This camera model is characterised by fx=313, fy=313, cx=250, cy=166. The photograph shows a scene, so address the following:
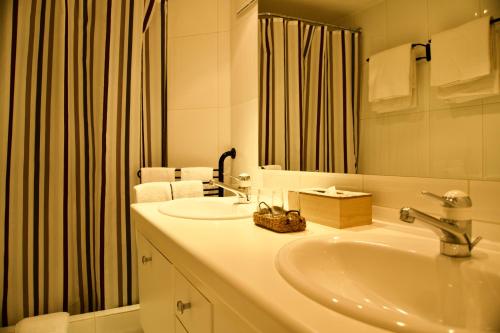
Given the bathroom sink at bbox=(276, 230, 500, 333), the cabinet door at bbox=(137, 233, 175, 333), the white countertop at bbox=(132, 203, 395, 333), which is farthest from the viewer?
the cabinet door at bbox=(137, 233, 175, 333)

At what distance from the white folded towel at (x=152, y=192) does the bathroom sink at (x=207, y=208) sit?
20cm

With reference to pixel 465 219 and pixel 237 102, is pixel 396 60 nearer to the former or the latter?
pixel 465 219

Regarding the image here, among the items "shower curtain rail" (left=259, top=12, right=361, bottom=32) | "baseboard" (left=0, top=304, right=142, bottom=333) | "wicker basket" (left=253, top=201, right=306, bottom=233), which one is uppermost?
"shower curtain rail" (left=259, top=12, right=361, bottom=32)

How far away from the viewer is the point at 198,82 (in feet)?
6.30

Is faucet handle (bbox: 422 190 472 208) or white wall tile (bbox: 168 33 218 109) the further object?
white wall tile (bbox: 168 33 218 109)

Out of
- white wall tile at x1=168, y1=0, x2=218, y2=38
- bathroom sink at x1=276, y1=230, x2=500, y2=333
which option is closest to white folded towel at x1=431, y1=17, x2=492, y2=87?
bathroom sink at x1=276, y1=230, x2=500, y2=333

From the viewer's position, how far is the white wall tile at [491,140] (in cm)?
65

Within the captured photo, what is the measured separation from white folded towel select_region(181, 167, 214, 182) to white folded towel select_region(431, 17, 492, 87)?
Result: 125 cm

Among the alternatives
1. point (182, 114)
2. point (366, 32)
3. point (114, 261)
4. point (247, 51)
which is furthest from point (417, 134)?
point (114, 261)

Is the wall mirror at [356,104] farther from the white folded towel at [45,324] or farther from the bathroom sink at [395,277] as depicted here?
the white folded towel at [45,324]

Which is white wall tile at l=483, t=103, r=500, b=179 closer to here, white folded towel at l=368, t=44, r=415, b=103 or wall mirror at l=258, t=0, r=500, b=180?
wall mirror at l=258, t=0, r=500, b=180

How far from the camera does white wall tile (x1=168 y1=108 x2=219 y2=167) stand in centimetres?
192

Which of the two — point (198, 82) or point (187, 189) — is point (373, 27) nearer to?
point (187, 189)

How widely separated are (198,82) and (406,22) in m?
1.32
